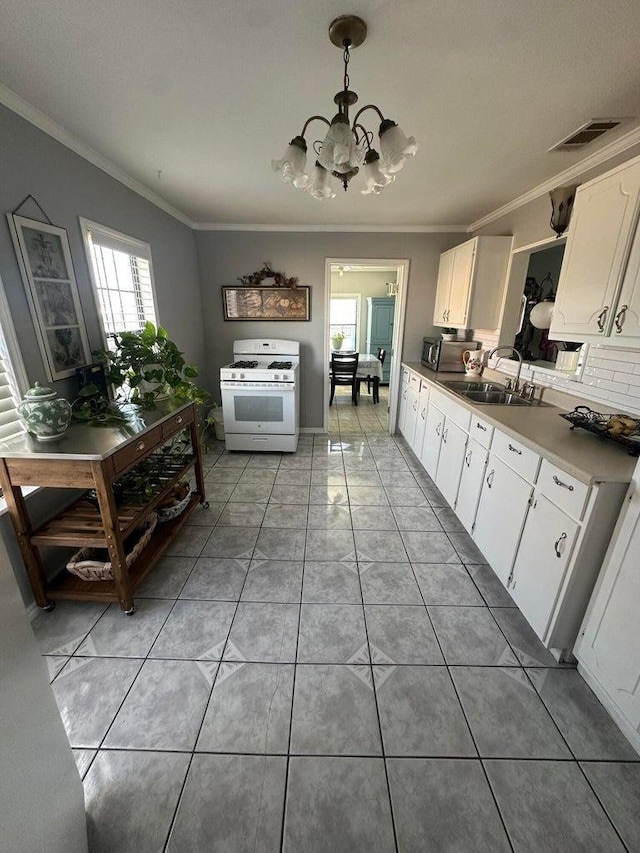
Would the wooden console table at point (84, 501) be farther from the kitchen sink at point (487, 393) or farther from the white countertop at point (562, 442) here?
the kitchen sink at point (487, 393)

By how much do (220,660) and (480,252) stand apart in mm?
3400

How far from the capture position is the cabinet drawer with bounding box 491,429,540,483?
62.1 inches

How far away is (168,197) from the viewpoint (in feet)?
9.37

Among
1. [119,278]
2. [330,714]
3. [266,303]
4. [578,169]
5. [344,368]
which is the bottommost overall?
[330,714]

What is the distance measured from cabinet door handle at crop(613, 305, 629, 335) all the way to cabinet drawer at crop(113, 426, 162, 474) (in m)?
2.33

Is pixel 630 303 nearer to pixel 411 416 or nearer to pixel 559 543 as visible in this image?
pixel 559 543

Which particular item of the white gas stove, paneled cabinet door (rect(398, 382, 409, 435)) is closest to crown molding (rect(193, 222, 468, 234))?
the white gas stove

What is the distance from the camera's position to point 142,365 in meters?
2.16

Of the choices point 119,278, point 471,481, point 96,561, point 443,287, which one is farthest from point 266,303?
point 96,561

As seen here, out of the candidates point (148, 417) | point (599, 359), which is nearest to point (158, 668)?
point (148, 417)

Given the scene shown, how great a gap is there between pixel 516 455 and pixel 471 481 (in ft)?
1.72

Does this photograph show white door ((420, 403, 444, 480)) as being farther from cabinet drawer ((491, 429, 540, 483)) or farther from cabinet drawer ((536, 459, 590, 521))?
cabinet drawer ((536, 459, 590, 521))

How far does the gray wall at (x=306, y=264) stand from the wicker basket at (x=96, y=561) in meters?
2.62

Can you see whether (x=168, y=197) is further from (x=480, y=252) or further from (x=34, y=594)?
(x=34, y=594)
